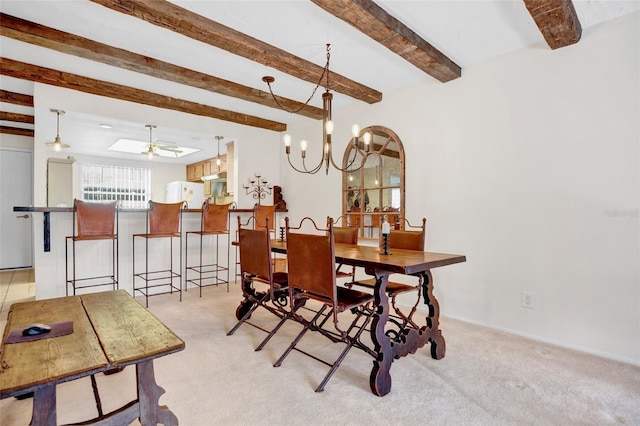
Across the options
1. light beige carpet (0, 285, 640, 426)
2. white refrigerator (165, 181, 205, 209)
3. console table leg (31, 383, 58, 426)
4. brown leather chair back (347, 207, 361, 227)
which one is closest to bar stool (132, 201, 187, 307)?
light beige carpet (0, 285, 640, 426)

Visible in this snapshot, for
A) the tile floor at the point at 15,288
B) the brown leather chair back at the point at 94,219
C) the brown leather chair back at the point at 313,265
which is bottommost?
the tile floor at the point at 15,288

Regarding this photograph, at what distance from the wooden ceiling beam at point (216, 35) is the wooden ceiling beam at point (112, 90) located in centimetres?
168

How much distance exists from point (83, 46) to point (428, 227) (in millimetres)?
3458

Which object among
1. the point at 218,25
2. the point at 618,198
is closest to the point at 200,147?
the point at 218,25

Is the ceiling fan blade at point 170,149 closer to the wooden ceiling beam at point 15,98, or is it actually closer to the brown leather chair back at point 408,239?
the wooden ceiling beam at point 15,98

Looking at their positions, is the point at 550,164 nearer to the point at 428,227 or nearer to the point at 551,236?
the point at 551,236

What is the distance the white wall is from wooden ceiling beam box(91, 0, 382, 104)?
127 cm

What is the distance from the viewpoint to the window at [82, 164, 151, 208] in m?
7.09

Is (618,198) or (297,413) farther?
(618,198)

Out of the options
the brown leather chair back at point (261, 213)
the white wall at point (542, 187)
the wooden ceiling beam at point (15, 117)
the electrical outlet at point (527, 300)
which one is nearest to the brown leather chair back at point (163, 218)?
the brown leather chair back at point (261, 213)

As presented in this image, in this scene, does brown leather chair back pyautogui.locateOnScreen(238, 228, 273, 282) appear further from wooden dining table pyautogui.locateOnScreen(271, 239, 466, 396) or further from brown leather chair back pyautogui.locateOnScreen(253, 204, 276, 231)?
brown leather chair back pyautogui.locateOnScreen(253, 204, 276, 231)

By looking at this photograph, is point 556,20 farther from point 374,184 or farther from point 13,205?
point 13,205

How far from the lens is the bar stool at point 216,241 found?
3916 millimetres

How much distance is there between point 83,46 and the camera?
8.74ft
